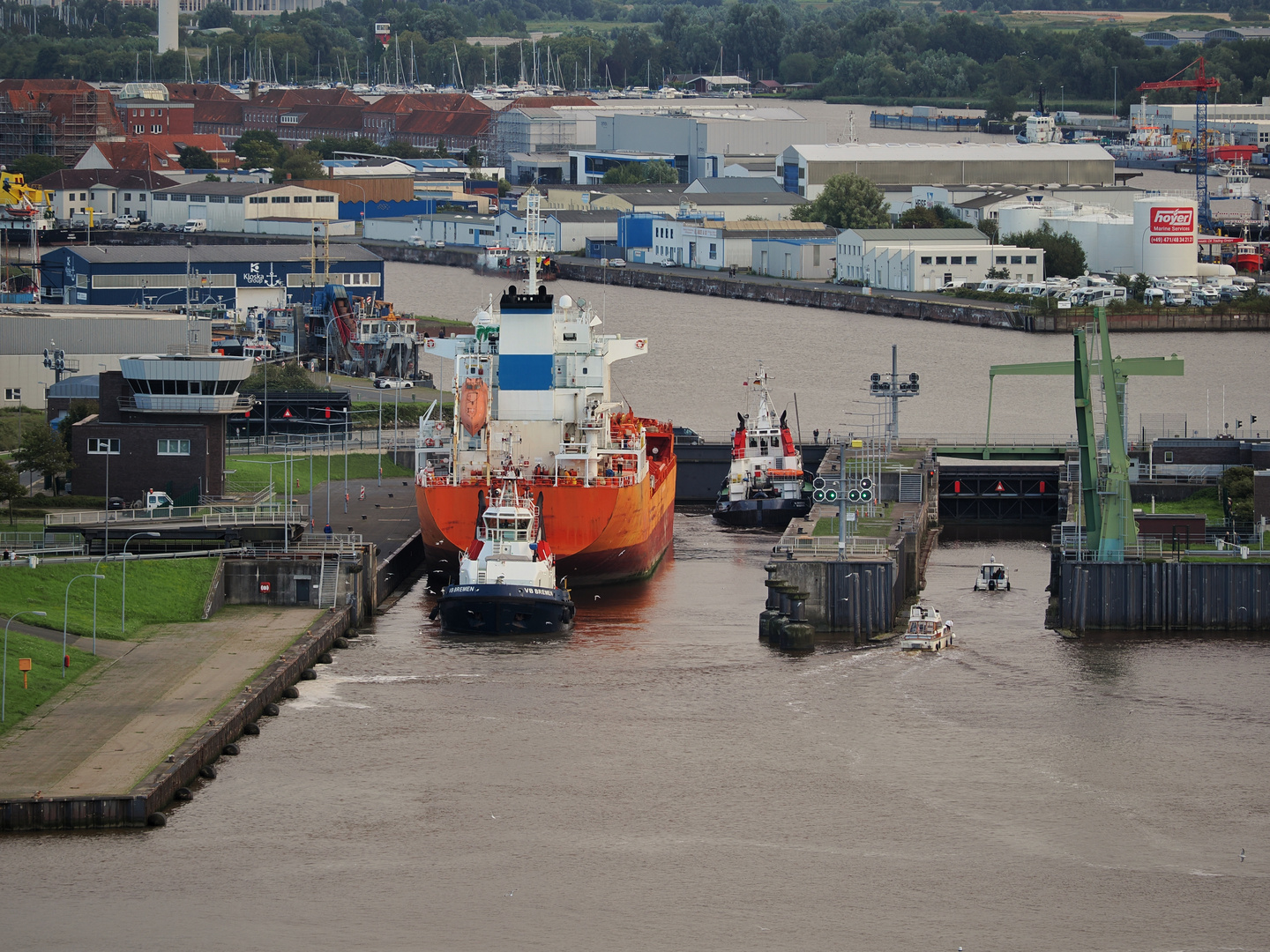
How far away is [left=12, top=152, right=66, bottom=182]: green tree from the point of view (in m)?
141

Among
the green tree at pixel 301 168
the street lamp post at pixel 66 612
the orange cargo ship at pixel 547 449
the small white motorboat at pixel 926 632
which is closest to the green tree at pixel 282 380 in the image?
the orange cargo ship at pixel 547 449

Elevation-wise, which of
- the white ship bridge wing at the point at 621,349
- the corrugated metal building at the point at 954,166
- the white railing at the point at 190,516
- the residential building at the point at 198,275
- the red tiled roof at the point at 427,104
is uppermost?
the red tiled roof at the point at 427,104

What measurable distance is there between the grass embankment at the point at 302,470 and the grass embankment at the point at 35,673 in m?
12.4

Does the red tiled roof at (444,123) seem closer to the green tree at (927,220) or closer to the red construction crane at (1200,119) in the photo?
the red construction crane at (1200,119)

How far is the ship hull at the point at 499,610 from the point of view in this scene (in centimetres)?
4006

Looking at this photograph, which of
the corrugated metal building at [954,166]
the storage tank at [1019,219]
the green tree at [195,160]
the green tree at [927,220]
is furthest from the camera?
the green tree at [195,160]

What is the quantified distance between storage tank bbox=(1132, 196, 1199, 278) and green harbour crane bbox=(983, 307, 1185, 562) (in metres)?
61.1

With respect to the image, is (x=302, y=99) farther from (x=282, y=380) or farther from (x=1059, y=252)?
(x=282, y=380)

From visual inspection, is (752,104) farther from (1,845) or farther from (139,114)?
(1,845)

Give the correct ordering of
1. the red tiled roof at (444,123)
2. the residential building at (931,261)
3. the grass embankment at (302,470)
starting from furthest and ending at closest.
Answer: the red tiled roof at (444,123) → the residential building at (931,261) → the grass embankment at (302,470)

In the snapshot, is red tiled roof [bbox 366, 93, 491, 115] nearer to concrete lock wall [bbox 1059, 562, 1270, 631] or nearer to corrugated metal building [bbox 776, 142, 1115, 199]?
corrugated metal building [bbox 776, 142, 1115, 199]

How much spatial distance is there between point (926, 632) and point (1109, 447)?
6.15 metres

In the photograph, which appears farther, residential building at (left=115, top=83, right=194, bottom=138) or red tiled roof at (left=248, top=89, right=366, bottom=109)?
red tiled roof at (left=248, top=89, right=366, bottom=109)

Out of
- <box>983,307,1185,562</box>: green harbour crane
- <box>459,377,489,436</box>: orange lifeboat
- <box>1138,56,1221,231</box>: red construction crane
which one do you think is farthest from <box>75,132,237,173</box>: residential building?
<box>983,307,1185,562</box>: green harbour crane
